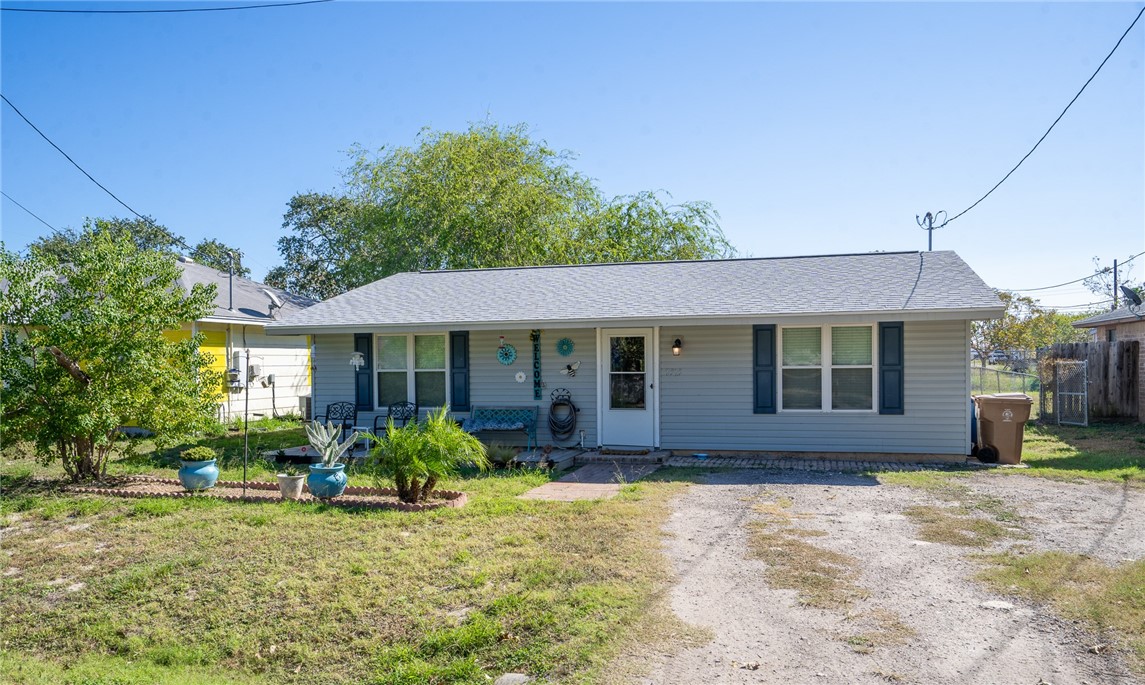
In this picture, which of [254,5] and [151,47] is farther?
[151,47]

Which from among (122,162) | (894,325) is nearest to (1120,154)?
(894,325)

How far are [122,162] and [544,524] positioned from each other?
16754mm

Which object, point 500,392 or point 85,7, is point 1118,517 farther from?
point 85,7

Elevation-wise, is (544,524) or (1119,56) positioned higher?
(1119,56)

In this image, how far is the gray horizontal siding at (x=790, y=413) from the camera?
999cm

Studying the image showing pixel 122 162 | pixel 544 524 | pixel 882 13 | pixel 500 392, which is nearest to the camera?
pixel 544 524

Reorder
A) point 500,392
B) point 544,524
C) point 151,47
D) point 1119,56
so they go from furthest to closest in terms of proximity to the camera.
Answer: point 151,47 < point 500,392 < point 1119,56 < point 544,524

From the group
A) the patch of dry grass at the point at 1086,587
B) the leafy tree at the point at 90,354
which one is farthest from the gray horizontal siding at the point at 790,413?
the leafy tree at the point at 90,354

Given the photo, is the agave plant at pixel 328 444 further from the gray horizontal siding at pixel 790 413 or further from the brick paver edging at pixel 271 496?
the gray horizontal siding at pixel 790 413

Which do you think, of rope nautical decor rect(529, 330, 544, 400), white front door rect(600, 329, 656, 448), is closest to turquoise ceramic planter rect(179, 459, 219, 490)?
rope nautical decor rect(529, 330, 544, 400)

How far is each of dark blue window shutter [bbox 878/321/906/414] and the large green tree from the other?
46.4 ft

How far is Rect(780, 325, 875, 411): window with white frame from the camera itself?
33.6 feet

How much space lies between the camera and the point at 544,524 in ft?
21.4

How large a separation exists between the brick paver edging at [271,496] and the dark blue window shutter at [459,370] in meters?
3.52
